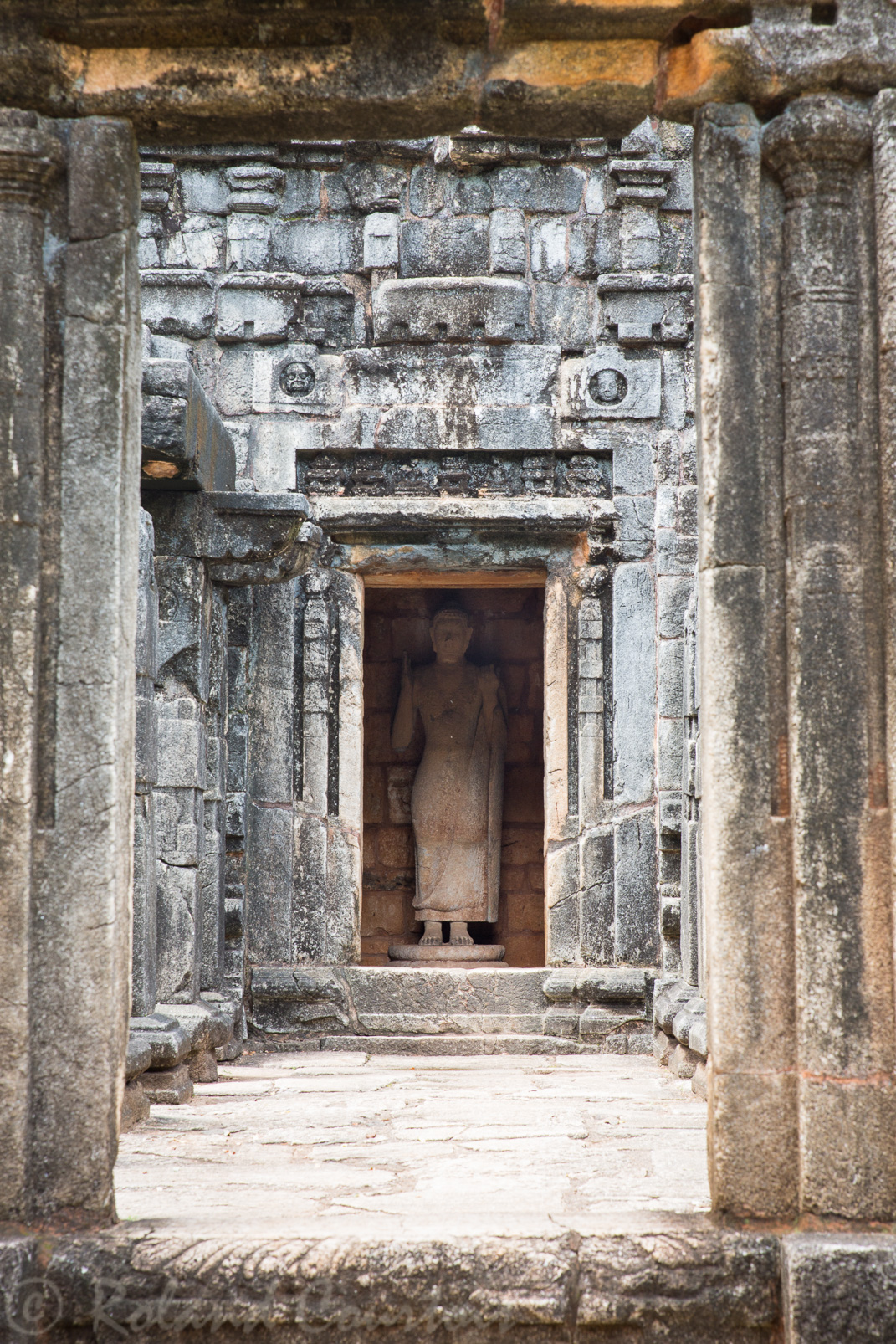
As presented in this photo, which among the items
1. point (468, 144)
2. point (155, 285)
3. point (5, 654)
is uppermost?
point (468, 144)

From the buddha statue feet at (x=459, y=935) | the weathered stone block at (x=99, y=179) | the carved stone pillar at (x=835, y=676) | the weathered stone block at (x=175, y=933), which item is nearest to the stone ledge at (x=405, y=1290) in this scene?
the carved stone pillar at (x=835, y=676)

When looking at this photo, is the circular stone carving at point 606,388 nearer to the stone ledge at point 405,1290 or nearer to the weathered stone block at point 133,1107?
the weathered stone block at point 133,1107

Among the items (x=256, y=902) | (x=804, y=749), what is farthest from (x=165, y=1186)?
(x=256, y=902)

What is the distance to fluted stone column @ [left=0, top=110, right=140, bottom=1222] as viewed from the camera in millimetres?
2766

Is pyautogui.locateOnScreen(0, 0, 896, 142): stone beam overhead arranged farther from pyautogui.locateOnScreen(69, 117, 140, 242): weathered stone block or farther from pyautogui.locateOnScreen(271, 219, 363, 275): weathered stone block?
pyautogui.locateOnScreen(271, 219, 363, 275): weathered stone block

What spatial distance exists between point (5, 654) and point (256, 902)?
4.36 meters

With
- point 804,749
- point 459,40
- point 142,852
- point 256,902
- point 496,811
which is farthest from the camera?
point 496,811

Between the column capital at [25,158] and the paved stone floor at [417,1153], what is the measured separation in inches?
88.1

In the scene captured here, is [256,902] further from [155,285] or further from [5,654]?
[5,654]

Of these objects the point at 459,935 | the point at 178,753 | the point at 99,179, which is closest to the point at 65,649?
the point at 99,179

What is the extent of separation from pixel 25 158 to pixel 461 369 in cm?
446

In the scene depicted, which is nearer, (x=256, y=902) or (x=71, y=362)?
(x=71, y=362)

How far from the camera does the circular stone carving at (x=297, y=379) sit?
7219mm

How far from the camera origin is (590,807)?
7145 mm
